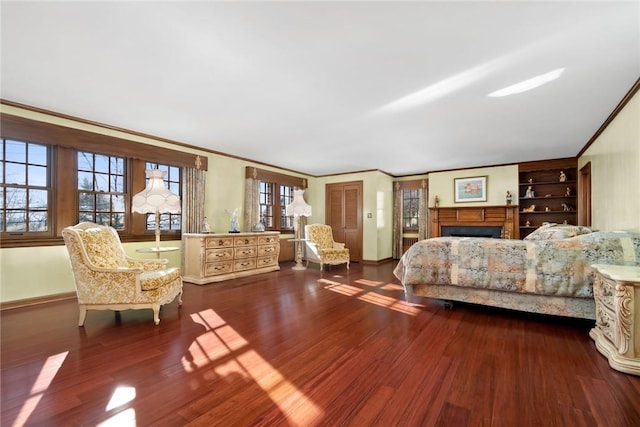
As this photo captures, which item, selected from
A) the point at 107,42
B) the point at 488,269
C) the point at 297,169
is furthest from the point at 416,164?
the point at 107,42

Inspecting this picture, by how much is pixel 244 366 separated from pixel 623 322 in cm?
273

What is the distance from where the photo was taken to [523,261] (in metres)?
3.10

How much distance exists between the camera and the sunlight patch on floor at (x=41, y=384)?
155cm

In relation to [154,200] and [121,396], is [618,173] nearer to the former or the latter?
[121,396]

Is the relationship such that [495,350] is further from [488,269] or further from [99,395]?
[99,395]

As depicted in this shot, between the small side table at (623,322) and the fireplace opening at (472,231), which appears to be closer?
the small side table at (623,322)

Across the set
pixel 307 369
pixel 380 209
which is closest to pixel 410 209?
pixel 380 209

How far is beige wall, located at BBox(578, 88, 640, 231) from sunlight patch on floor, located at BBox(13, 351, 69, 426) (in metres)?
5.06

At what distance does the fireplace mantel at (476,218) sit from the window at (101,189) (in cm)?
685

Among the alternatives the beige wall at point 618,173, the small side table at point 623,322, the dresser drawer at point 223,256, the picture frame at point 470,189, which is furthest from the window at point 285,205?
the small side table at point 623,322

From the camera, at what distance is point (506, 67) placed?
2.59 meters

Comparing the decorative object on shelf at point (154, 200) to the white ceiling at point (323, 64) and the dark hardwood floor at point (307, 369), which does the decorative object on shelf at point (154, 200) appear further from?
the dark hardwood floor at point (307, 369)

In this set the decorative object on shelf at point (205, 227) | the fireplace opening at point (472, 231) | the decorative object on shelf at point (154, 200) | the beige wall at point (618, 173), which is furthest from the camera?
the fireplace opening at point (472, 231)

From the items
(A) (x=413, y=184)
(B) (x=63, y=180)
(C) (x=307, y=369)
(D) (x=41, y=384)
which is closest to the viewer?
(D) (x=41, y=384)
